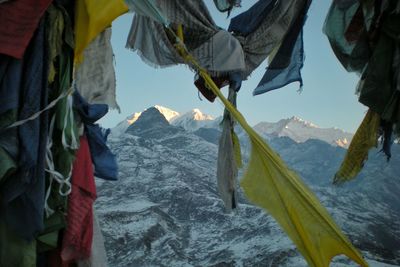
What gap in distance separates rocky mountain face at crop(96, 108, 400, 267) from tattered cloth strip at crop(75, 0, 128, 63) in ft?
64.5

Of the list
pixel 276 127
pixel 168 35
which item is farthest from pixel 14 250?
pixel 276 127

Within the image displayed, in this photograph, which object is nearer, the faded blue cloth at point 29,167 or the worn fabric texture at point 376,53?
the faded blue cloth at point 29,167

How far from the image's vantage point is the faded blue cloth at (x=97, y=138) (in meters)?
2.30

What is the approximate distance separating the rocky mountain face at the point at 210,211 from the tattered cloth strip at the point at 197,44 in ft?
57.3

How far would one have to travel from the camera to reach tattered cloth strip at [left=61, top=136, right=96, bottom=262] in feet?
6.86

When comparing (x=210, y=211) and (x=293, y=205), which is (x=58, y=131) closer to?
(x=293, y=205)

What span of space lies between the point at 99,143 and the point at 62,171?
37cm

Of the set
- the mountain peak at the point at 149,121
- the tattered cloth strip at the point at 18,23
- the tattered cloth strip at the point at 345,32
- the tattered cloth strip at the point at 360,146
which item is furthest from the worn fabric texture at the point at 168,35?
the mountain peak at the point at 149,121

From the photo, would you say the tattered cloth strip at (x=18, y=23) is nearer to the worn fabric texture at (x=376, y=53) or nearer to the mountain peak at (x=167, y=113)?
the worn fabric texture at (x=376, y=53)

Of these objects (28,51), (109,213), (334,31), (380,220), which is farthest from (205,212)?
(28,51)

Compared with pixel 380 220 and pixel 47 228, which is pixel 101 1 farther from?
pixel 380 220

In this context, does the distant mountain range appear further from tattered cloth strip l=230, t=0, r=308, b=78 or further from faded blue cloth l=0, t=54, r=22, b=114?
faded blue cloth l=0, t=54, r=22, b=114

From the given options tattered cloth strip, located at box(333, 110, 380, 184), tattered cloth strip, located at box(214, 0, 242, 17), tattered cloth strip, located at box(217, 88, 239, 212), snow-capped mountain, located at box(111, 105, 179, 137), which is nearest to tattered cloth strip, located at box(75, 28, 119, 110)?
tattered cloth strip, located at box(217, 88, 239, 212)

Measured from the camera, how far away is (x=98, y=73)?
254 cm
